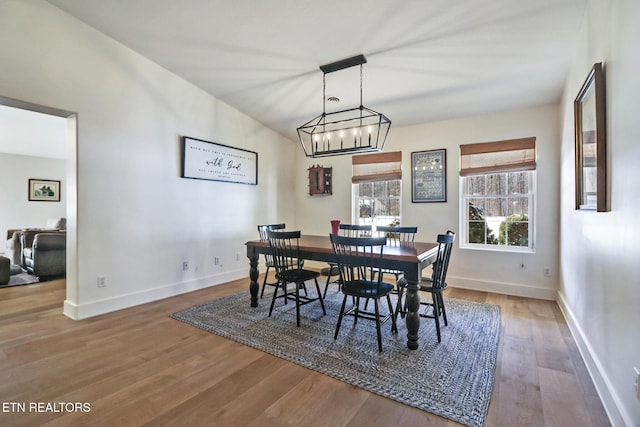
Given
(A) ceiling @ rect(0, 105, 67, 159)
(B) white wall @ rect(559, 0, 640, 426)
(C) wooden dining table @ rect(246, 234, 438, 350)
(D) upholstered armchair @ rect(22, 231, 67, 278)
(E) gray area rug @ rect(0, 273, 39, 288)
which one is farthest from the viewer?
(A) ceiling @ rect(0, 105, 67, 159)

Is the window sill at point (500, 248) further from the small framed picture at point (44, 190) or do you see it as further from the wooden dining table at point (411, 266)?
the small framed picture at point (44, 190)

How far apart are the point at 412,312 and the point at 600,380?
3.80ft

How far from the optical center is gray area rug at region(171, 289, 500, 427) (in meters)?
1.85

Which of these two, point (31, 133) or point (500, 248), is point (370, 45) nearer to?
point (500, 248)

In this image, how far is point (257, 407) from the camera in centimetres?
174

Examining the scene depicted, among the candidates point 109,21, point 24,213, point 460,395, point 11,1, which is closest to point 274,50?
point 109,21

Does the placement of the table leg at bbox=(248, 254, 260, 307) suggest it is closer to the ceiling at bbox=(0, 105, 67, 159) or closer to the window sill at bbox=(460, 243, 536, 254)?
the window sill at bbox=(460, 243, 536, 254)

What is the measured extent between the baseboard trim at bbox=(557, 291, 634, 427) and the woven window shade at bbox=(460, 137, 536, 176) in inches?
75.3

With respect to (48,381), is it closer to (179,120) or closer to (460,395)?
(460,395)

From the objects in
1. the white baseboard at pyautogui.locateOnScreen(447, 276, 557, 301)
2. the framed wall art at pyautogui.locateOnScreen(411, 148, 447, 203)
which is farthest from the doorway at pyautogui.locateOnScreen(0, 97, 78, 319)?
the white baseboard at pyautogui.locateOnScreen(447, 276, 557, 301)

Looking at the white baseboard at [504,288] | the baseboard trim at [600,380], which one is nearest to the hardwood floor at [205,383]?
the baseboard trim at [600,380]

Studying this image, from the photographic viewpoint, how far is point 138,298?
3.54 m

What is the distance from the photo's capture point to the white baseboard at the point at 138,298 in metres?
3.10

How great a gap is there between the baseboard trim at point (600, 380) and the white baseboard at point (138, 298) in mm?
4115
